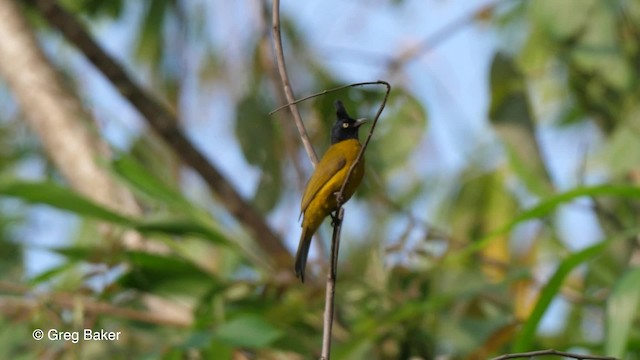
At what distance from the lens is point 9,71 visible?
4.25 meters

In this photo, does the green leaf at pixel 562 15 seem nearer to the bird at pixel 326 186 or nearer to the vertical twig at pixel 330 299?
the bird at pixel 326 186

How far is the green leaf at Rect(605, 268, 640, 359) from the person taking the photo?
2.94m

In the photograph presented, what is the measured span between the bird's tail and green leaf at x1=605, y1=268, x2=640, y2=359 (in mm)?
999

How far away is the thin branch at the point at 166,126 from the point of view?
382 centimetres

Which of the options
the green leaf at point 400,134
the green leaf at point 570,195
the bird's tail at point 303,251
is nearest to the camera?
the bird's tail at point 303,251

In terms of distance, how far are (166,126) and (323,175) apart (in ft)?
5.21

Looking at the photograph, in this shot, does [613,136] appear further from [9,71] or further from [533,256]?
[9,71]

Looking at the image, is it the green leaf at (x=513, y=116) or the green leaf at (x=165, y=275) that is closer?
the green leaf at (x=165, y=275)

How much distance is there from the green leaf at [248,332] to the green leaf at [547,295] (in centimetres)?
71

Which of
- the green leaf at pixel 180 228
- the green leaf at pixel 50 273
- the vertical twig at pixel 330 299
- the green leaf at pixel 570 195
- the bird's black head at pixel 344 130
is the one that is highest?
the green leaf at pixel 180 228

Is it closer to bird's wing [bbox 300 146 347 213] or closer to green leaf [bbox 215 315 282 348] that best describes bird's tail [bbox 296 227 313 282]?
bird's wing [bbox 300 146 347 213]

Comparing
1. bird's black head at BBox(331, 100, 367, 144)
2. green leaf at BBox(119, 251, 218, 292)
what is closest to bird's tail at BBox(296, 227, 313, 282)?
bird's black head at BBox(331, 100, 367, 144)

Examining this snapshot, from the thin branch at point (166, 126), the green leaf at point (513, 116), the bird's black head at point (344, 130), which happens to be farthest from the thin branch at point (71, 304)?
the green leaf at point (513, 116)

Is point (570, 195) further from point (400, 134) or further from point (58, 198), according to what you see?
point (58, 198)
